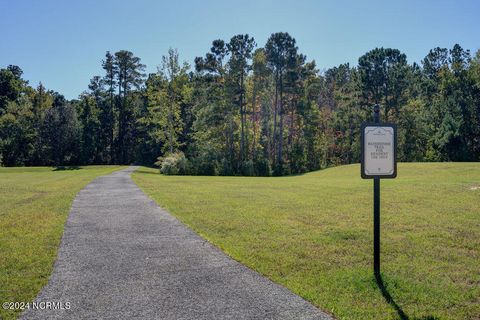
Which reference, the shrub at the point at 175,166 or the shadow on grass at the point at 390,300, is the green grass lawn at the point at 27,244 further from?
the shrub at the point at 175,166

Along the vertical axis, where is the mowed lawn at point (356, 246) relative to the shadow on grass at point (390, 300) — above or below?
above

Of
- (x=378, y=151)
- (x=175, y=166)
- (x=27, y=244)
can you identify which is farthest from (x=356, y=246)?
(x=175, y=166)

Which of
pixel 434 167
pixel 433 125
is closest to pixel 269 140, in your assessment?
pixel 433 125

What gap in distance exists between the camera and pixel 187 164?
41531 mm

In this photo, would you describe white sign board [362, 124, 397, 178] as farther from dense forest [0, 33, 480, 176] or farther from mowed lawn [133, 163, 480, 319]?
dense forest [0, 33, 480, 176]

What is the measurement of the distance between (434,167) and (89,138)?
5423 centimetres

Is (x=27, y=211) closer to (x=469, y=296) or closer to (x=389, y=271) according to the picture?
(x=389, y=271)

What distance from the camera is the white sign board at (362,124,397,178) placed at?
229 inches

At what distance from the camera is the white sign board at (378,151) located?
5.82 metres

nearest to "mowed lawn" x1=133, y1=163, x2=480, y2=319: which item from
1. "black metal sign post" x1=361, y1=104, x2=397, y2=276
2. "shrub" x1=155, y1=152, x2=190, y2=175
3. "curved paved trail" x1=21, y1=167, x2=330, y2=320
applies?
"curved paved trail" x1=21, y1=167, x2=330, y2=320

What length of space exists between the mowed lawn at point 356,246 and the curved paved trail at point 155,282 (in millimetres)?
419

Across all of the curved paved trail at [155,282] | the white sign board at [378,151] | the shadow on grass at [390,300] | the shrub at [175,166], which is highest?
the white sign board at [378,151]

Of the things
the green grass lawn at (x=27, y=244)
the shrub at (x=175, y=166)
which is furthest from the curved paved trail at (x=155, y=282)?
the shrub at (x=175, y=166)

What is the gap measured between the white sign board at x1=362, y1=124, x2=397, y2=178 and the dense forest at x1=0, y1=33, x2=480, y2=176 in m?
35.8
